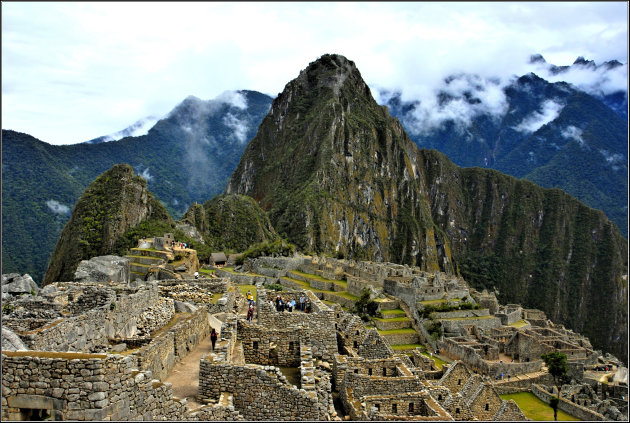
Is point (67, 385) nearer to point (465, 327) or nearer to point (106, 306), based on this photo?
point (106, 306)

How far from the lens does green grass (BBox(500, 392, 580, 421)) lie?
2916cm

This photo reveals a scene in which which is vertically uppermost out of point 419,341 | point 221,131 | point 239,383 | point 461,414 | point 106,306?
point 221,131

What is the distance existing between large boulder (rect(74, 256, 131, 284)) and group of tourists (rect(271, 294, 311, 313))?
23460 mm

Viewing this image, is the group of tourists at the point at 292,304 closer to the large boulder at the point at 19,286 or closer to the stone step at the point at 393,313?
the large boulder at the point at 19,286

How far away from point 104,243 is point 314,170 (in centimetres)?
11571

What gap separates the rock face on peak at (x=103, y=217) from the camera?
6469cm

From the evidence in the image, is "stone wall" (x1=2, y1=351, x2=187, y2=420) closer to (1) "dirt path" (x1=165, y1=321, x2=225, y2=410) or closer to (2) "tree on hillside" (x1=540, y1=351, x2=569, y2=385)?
(1) "dirt path" (x1=165, y1=321, x2=225, y2=410)

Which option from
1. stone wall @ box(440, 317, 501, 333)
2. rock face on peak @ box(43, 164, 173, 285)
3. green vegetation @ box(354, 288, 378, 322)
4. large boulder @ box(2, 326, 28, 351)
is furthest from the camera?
rock face on peak @ box(43, 164, 173, 285)

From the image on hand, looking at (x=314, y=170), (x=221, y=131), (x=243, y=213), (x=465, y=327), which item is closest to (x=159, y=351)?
(x=465, y=327)

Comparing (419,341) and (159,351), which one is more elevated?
(159,351)

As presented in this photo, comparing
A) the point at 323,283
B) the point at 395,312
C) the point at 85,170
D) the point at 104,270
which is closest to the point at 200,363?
the point at 104,270

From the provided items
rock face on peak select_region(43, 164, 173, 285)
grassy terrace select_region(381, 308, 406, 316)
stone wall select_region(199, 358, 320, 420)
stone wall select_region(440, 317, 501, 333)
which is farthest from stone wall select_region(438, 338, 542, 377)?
rock face on peak select_region(43, 164, 173, 285)

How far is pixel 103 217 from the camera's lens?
240ft

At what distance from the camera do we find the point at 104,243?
229ft
